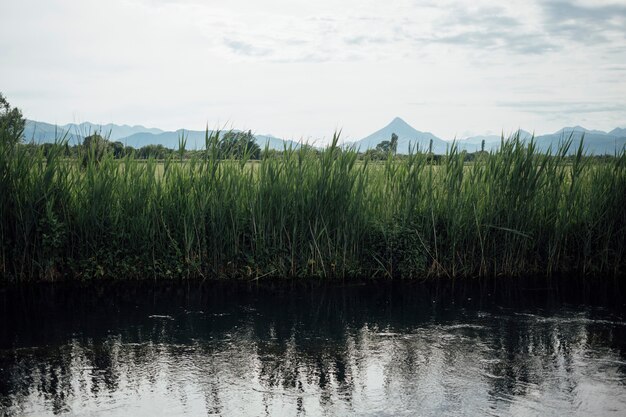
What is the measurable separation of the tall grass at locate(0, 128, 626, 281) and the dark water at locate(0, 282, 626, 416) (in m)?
0.59

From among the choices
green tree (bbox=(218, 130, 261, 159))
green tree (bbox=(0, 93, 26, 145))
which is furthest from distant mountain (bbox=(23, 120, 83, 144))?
green tree (bbox=(218, 130, 261, 159))

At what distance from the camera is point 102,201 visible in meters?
9.54

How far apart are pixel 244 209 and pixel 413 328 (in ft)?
12.2

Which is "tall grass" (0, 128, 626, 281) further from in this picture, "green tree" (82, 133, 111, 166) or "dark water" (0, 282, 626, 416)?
"dark water" (0, 282, 626, 416)

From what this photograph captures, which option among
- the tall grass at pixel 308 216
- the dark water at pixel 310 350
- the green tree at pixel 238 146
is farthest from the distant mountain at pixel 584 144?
the green tree at pixel 238 146

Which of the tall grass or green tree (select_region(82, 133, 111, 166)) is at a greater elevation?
green tree (select_region(82, 133, 111, 166))

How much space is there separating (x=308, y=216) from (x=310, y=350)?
11.4 ft

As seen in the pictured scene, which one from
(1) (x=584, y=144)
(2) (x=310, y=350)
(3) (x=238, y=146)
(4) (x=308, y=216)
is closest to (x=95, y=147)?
(3) (x=238, y=146)

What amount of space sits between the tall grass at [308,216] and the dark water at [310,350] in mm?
590

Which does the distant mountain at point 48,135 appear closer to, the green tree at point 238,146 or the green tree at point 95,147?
the green tree at point 95,147

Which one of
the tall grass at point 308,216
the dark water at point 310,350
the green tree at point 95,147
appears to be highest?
the green tree at point 95,147

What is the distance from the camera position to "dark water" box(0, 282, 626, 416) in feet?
17.1

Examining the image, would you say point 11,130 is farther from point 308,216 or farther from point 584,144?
point 584,144

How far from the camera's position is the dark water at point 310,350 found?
522cm
